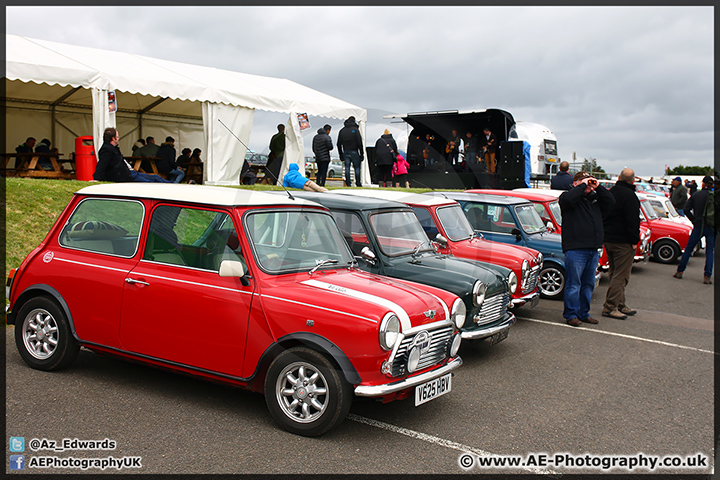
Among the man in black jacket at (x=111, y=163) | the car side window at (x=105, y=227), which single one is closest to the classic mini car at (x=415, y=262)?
the car side window at (x=105, y=227)

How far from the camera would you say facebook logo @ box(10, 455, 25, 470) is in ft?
11.7

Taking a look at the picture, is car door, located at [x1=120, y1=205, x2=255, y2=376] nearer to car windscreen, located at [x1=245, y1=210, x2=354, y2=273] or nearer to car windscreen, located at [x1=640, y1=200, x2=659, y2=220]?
car windscreen, located at [x1=245, y1=210, x2=354, y2=273]

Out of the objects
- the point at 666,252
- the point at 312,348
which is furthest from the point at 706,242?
the point at 312,348

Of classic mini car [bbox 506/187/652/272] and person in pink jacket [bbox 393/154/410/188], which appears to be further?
person in pink jacket [bbox 393/154/410/188]

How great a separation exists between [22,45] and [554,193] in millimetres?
12442

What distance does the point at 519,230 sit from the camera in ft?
33.2

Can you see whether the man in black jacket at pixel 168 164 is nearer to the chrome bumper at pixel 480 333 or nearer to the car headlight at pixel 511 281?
the car headlight at pixel 511 281

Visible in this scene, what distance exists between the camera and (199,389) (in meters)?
5.05

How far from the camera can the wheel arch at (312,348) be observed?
4.06 meters

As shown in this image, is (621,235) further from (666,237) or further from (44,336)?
(666,237)

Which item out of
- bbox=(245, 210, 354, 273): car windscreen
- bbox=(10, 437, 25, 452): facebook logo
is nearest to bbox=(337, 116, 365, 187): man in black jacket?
bbox=(245, 210, 354, 273): car windscreen

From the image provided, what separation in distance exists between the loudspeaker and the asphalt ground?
43.8 feet

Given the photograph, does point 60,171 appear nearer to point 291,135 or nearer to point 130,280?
point 291,135

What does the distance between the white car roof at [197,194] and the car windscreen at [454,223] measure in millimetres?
3751
